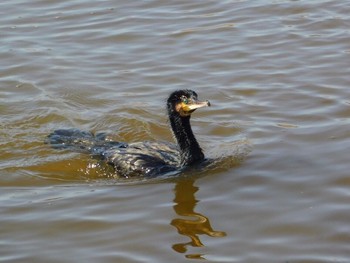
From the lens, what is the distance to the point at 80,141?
35.4 feet

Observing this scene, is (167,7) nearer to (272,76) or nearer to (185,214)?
(272,76)

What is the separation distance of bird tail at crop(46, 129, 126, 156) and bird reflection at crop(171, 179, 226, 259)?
1.53m

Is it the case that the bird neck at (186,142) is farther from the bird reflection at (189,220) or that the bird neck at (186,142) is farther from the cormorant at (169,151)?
the bird reflection at (189,220)

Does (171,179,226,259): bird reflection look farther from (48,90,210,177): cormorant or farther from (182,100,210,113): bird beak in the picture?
(182,100,210,113): bird beak

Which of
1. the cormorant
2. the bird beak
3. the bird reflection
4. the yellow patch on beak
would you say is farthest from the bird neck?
the bird reflection

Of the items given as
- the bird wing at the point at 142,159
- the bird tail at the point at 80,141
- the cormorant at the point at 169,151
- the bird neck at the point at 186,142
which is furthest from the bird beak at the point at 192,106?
the bird tail at the point at 80,141

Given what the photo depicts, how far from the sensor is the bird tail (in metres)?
10.6

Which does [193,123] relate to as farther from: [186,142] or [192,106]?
[192,106]

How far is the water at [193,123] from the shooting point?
789 cm

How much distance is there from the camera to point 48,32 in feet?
48.4

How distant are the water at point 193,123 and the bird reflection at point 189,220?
0.06 feet

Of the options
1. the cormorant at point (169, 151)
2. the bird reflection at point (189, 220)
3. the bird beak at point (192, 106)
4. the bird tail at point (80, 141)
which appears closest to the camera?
the bird reflection at point (189, 220)

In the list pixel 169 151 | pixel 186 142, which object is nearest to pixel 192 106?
pixel 186 142

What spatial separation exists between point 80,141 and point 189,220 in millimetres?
2777
